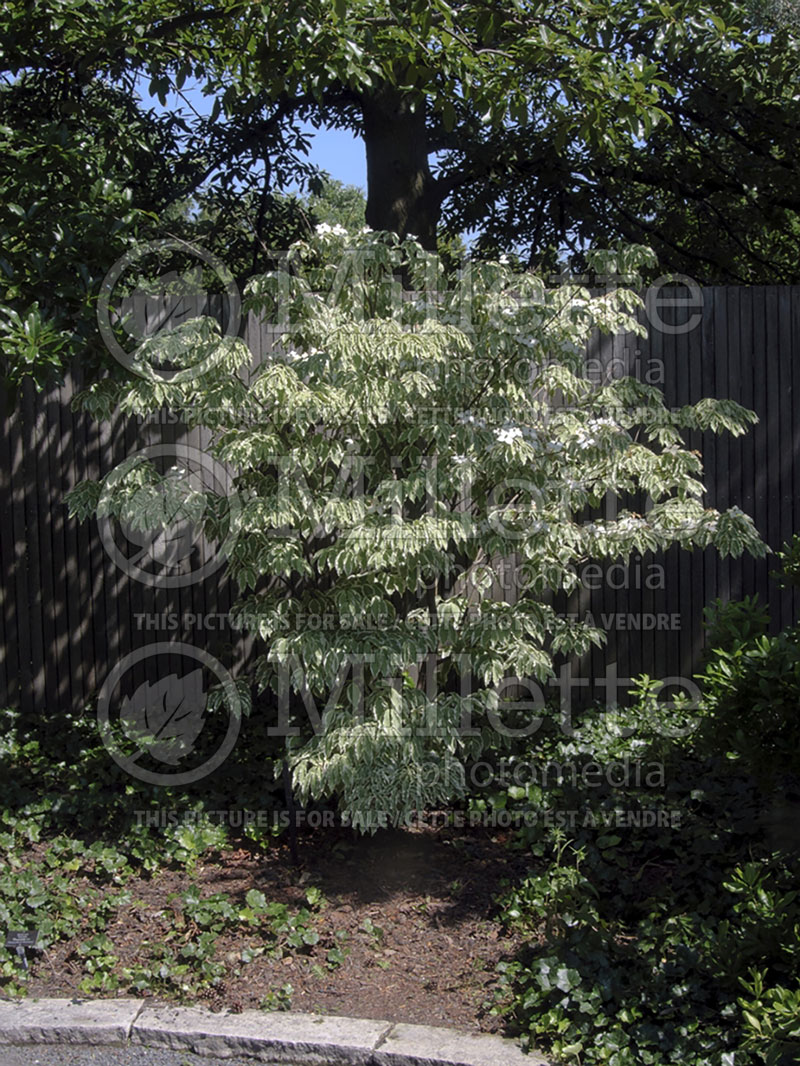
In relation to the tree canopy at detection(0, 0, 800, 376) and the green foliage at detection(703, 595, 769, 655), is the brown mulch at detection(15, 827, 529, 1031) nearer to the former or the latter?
the green foliage at detection(703, 595, 769, 655)

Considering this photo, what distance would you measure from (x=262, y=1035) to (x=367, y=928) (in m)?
0.74

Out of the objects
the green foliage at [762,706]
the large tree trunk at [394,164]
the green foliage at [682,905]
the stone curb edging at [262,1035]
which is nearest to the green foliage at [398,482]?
the green foliage at [682,905]

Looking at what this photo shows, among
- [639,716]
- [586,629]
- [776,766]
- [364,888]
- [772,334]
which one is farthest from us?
[772,334]

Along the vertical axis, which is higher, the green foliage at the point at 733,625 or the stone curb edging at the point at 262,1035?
the green foliage at the point at 733,625

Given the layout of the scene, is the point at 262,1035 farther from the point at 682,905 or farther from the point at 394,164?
the point at 394,164

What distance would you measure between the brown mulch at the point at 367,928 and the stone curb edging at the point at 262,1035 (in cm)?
9

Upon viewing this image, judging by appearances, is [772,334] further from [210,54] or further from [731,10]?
[210,54]

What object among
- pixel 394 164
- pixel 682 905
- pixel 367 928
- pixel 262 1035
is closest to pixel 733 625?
pixel 682 905

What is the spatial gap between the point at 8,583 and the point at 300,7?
3394 millimetres

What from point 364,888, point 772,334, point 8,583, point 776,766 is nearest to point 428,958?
point 364,888

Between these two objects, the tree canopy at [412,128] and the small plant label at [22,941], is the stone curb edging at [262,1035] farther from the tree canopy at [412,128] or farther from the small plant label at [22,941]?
the tree canopy at [412,128]

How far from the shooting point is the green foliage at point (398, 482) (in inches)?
168

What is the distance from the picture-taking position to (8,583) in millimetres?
6016

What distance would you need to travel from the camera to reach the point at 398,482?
14.0 feet
